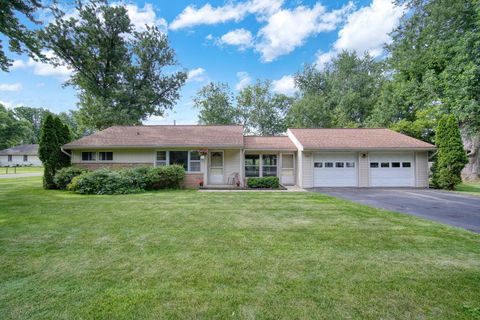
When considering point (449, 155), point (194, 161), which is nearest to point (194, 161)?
point (194, 161)

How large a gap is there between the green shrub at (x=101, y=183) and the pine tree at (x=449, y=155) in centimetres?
1703

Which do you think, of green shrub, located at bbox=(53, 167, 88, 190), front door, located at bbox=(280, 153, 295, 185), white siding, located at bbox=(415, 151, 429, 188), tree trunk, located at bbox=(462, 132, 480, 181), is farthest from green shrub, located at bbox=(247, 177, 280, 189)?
tree trunk, located at bbox=(462, 132, 480, 181)

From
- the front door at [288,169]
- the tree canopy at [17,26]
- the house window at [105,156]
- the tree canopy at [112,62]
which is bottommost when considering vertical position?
the front door at [288,169]

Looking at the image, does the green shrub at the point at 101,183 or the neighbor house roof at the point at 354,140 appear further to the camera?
the neighbor house roof at the point at 354,140

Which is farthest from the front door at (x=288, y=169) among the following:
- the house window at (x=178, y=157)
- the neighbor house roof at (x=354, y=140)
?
the house window at (x=178, y=157)

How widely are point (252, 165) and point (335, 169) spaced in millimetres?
5125

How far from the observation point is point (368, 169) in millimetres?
13742

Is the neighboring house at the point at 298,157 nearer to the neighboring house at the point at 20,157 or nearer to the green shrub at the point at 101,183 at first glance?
the green shrub at the point at 101,183

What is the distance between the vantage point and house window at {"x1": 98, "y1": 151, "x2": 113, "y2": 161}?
45.4ft

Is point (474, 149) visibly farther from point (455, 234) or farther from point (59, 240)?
point (59, 240)

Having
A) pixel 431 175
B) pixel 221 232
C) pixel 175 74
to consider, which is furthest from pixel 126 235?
pixel 175 74

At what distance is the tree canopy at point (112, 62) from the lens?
2041 centimetres

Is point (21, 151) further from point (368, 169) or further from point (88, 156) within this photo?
point (368, 169)

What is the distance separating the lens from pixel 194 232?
16.6 feet
